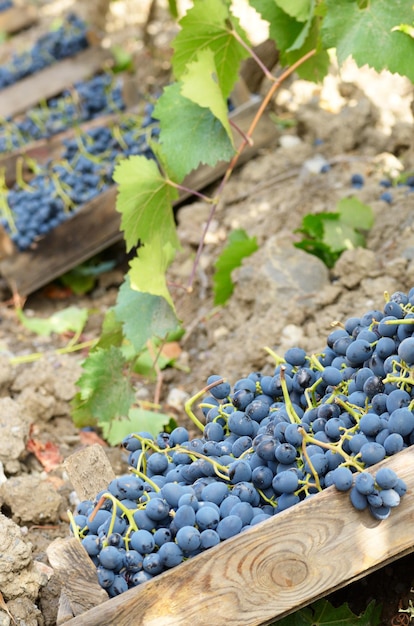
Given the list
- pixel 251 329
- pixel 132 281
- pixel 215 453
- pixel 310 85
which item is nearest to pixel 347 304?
pixel 251 329

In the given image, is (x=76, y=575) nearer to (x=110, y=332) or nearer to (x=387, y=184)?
(x=110, y=332)

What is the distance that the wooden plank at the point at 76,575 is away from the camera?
1375mm

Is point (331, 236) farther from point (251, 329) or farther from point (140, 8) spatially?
point (140, 8)

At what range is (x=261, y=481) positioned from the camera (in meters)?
1.46

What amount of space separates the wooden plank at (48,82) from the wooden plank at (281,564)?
412cm

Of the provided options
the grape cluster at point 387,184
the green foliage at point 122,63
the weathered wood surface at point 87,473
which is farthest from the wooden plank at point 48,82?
the weathered wood surface at point 87,473

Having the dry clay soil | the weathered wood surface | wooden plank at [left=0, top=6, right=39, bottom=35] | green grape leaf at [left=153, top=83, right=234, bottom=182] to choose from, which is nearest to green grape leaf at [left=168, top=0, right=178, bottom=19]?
the dry clay soil

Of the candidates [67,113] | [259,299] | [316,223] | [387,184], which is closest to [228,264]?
[259,299]

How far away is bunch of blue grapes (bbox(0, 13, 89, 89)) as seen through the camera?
5262mm

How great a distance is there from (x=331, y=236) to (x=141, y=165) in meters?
0.93

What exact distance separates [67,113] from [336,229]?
7.63 feet

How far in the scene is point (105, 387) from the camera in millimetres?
2398

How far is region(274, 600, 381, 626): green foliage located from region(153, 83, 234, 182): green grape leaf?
49.1 inches

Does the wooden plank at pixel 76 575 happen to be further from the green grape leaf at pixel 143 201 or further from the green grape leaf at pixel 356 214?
the green grape leaf at pixel 356 214
